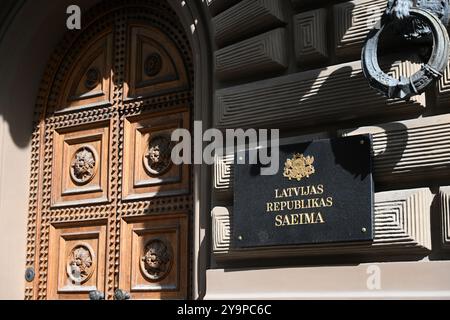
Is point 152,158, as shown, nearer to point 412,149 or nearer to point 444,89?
point 412,149

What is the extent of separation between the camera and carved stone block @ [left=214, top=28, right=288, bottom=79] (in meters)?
6.32

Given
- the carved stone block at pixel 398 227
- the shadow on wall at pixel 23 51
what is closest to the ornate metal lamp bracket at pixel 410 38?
the carved stone block at pixel 398 227

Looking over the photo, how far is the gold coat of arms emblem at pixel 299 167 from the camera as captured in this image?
5.95 metres

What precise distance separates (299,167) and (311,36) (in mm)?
976

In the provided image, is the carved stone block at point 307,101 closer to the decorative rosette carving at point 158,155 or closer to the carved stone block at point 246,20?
the carved stone block at point 246,20

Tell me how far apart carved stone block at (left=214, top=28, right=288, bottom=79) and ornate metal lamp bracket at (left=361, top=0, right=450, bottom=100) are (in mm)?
863

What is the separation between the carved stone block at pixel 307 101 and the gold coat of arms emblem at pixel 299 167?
0.29m

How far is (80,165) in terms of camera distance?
26.7ft

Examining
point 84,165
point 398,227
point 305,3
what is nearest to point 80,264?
point 84,165

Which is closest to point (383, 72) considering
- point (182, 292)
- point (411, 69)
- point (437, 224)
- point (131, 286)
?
point (411, 69)

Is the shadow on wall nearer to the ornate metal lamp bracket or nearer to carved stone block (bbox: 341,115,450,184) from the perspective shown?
the ornate metal lamp bracket

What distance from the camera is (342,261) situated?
577 centimetres

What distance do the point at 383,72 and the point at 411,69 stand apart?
19 cm

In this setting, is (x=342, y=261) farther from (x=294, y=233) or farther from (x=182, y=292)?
(x=182, y=292)
